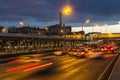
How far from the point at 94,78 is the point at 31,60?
10.7m

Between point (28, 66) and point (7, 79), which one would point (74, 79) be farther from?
point (28, 66)

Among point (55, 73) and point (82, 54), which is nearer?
point (55, 73)

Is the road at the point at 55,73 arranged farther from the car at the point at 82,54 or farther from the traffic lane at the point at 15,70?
the car at the point at 82,54

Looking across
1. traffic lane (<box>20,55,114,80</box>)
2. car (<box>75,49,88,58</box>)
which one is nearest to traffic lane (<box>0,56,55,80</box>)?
traffic lane (<box>20,55,114,80</box>)

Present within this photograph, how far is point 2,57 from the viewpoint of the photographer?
4722 cm

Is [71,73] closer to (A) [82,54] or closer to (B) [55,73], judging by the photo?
(B) [55,73]

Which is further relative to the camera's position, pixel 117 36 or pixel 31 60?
pixel 117 36

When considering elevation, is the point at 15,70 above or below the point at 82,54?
below

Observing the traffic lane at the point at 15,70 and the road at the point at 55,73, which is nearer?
the road at the point at 55,73

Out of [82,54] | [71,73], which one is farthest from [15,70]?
[82,54]

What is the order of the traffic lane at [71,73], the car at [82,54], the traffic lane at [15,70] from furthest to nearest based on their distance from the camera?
the car at [82,54] → the traffic lane at [15,70] → the traffic lane at [71,73]

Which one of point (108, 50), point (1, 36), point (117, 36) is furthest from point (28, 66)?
point (117, 36)

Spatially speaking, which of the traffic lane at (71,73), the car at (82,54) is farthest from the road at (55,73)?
the car at (82,54)

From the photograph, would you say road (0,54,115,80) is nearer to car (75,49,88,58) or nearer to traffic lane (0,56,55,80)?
traffic lane (0,56,55,80)
